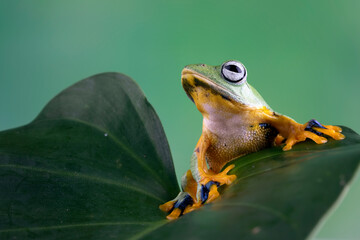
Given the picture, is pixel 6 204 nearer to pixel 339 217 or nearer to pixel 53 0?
pixel 53 0

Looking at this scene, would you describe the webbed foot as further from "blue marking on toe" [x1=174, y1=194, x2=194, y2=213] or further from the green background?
the green background

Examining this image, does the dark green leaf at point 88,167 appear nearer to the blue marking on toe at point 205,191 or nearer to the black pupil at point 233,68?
the blue marking on toe at point 205,191

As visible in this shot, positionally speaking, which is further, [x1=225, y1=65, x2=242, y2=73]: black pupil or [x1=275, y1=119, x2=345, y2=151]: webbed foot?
[x1=225, y1=65, x2=242, y2=73]: black pupil

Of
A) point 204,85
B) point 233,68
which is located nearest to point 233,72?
point 233,68

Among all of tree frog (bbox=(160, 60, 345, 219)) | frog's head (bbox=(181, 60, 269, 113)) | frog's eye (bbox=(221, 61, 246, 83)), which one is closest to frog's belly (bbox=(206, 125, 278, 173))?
tree frog (bbox=(160, 60, 345, 219))

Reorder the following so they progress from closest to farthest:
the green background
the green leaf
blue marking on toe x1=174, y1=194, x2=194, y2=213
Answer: the green leaf, blue marking on toe x1=174, y1=194, x2=194, y2=213, the green background

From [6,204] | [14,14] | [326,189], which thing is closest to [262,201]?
[326,189]

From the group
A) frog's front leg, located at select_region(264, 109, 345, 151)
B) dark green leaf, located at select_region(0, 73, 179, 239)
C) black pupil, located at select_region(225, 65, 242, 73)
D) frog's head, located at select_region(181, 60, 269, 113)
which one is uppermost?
black pupil, located at select_region(225, 65, 242, 73)
